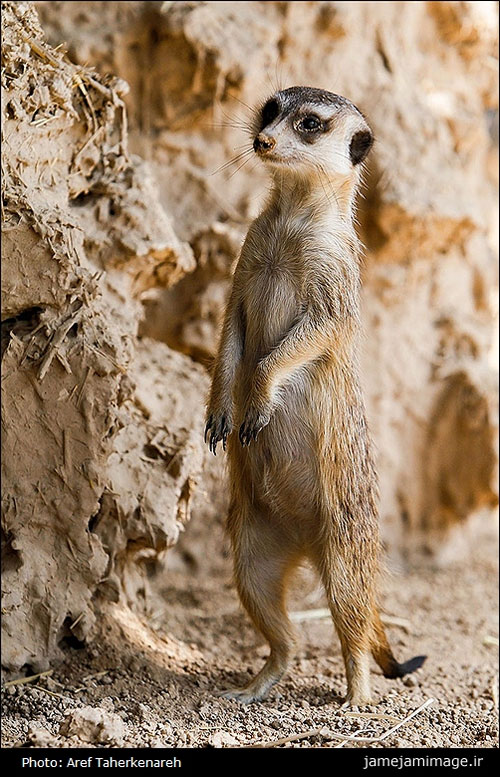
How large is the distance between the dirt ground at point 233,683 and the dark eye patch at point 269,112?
7.24 feet

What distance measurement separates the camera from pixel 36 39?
3.75 m

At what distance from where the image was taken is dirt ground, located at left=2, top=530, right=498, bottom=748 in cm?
317

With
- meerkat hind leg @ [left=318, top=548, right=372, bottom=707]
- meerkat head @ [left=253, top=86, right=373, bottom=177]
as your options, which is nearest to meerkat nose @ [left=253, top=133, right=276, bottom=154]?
meerkat head @ [left=253, top=86, right=373, bottom=177]

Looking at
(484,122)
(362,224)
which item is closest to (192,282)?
(362,224)

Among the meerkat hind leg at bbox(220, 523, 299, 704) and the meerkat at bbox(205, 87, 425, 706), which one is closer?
the meerkat at bbox(205, 87, 425, 706)

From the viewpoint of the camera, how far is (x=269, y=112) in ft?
11.6

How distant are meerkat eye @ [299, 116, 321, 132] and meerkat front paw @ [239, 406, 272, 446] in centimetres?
105

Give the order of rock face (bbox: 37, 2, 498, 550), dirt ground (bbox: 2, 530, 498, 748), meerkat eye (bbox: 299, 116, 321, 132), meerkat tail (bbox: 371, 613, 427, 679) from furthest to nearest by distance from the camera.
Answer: rock face (bbox: 37, 2, 498, 550)
meerkat tail (bbox: 371, 613, 427, 679)
meerkat eye (bbox: 299, 116, 321, 132)
dirt ground (bbox: 2, 530, 498, 748)

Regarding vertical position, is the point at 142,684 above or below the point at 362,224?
below

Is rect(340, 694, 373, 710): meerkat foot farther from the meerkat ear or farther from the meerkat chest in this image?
the meerkat ear

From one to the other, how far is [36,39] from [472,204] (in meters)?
3.19

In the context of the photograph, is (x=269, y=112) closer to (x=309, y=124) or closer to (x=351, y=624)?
(x=309, y=124)

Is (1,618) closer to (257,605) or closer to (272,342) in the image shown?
(257,605)

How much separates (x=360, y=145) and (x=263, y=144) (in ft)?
1.62
